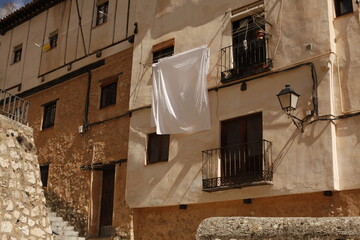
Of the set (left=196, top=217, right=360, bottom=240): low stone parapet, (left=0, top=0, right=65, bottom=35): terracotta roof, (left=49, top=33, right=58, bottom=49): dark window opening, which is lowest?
(left=196, top=217, right=360, bottom=240): low stone parapet

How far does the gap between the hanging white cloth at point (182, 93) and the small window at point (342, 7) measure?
3.20 metres

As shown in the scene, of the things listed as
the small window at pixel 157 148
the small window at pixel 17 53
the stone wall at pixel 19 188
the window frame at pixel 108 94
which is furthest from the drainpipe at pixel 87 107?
the small window at pixel 17 53

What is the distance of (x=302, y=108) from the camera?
10.1m

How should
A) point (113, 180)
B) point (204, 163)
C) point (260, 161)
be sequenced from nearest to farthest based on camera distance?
point (260, 161), point (204, 163), point (113, 180)

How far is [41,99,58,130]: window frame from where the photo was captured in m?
17.2

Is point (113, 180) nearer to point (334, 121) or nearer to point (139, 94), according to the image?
point (139, 94)

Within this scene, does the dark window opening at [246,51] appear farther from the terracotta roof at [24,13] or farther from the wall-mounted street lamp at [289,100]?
the terracotta roof at [24,13]

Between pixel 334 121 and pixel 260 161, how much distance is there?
69.6 inches

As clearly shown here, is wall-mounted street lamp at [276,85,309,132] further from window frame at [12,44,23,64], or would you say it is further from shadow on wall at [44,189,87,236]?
window frame at [12,44,23,64]

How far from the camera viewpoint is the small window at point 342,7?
10391mm

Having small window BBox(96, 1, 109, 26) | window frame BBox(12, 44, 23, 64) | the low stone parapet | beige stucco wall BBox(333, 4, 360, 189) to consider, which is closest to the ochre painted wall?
small window BBox(96, 1, 109, 26)

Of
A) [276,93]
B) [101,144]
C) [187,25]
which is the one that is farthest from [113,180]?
[276,93]

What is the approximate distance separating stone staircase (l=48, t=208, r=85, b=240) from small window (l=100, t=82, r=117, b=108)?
3.73m

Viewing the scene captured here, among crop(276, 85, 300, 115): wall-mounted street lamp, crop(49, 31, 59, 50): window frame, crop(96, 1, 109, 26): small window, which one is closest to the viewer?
crop(276, 85, 300, 115): wall-mounted street lamp
